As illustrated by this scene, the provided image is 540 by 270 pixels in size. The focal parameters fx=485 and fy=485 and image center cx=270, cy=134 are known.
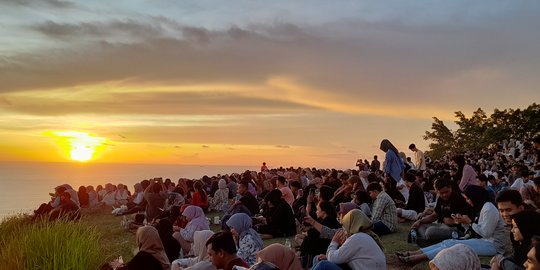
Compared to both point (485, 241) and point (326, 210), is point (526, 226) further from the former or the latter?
point (326, 210)

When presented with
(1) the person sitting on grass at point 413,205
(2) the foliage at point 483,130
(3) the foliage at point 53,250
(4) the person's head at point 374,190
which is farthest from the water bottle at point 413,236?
(2) the foliage at point 483,130

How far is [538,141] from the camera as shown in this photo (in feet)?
38.5

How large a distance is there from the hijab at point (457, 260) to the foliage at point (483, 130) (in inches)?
1653

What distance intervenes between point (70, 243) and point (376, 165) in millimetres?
19538

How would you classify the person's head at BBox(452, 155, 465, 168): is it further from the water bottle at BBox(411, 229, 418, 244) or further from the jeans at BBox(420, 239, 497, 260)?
the jeans at BBox(420, 239, 497, 260)

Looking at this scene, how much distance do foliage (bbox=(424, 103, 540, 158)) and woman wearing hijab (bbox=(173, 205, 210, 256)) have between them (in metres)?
39.3

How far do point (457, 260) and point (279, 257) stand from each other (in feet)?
5.96

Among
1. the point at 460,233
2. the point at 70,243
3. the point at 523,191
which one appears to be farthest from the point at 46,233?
the point at 523,191

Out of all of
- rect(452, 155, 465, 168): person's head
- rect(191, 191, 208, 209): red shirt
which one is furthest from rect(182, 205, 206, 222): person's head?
rect(452, 155, 465, 168): person's head

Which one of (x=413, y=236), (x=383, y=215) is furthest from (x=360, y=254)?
(x=383, y=215)

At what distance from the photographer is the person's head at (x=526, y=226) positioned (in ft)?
16.7

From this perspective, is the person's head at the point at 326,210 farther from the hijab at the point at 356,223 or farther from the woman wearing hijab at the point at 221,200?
the woman wearing hijab at the point at 221,200

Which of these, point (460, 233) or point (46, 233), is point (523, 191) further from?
point (46, 233)

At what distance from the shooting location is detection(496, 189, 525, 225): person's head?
5742 millimetres
